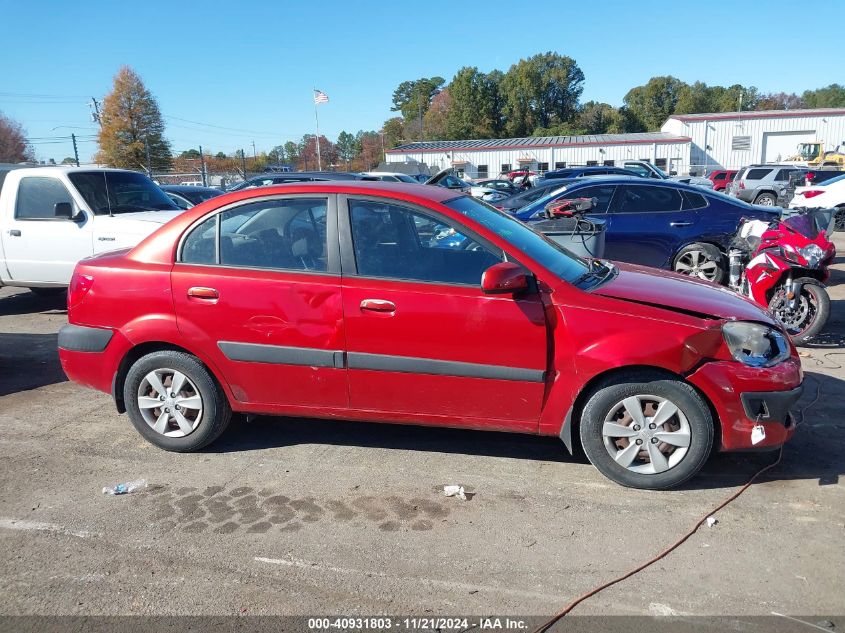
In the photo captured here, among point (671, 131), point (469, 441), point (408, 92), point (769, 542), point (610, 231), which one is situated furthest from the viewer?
point (408, 92)

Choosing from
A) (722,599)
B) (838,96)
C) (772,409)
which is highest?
(838,96)

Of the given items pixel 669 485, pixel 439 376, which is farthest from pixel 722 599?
pixel 439 376

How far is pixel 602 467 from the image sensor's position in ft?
12.3

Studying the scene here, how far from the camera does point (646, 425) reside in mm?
3619

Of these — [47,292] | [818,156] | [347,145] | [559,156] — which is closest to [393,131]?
[347,145]

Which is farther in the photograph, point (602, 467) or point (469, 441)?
point (469, 441)

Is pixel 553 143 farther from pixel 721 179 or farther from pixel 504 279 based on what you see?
pixel 504 279

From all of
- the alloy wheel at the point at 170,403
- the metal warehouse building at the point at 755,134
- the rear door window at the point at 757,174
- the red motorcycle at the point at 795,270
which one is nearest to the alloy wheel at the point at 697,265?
the red motorcycle at the point at 795,270

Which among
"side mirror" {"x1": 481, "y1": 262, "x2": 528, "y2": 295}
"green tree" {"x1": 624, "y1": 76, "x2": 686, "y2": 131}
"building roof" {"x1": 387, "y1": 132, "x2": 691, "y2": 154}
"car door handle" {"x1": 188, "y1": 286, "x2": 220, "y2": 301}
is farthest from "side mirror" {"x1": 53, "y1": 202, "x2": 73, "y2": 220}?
"green tree" {"x1": 624, "y1": 76, "x2": 686, "y2": 131}

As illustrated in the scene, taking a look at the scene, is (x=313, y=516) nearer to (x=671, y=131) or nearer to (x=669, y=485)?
(x=669, y=485)

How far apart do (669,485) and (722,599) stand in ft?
3.02

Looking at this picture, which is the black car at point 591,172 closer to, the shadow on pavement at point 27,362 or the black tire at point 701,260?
the black tire at point 701,260

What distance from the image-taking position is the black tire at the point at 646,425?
3.54 m

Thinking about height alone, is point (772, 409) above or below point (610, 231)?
below
